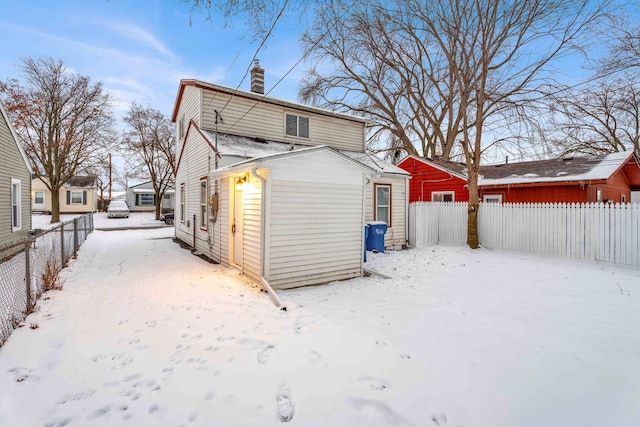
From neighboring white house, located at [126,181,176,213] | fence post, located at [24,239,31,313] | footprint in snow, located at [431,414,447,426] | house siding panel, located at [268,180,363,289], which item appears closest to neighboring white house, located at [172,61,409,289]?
house siding panel, located at [268,180,363,289]

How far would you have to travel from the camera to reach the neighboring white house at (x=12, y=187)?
30.2 ft

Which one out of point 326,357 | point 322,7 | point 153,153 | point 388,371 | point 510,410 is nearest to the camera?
point 510,410

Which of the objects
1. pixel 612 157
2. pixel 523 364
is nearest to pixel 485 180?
pixel 612 157

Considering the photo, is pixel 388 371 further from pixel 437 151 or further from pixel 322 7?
pixel 437 151

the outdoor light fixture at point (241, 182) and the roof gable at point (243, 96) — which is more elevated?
the roof gable at point (243, 96)

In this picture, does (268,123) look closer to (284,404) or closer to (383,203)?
(383,203)

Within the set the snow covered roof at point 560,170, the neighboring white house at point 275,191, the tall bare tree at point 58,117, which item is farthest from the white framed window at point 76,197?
the snow covered roof at point 560,170

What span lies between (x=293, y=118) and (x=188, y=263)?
23.1 ft

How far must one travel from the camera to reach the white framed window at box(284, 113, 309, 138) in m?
11.9

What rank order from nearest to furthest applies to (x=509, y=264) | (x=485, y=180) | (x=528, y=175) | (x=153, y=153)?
(x=509, y=264), (x=528, y=175), (x=485, y=180), (x=153, y=153)

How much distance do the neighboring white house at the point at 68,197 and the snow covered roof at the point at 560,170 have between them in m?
35.8

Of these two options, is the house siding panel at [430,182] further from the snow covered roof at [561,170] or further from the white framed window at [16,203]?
the white framed window at [16,203]

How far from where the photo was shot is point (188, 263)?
8375mm

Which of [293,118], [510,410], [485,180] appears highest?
[293,118]
